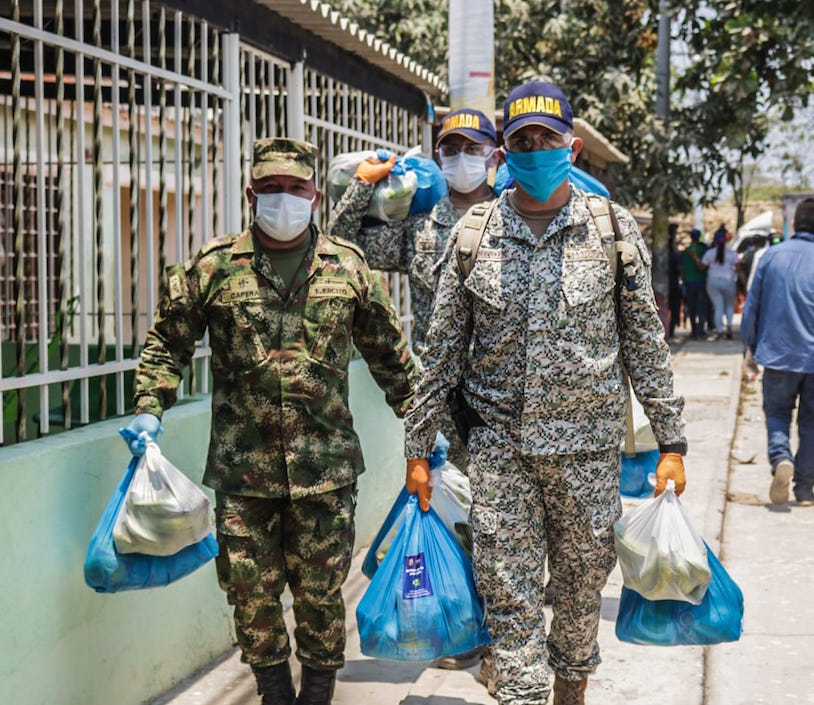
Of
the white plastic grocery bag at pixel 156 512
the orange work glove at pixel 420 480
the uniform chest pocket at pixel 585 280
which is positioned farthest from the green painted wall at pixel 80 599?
the uniform chest pocket at pixel 585 280

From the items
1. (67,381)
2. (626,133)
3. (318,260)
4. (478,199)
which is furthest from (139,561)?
(626,133)

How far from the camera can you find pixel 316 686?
12.9ft

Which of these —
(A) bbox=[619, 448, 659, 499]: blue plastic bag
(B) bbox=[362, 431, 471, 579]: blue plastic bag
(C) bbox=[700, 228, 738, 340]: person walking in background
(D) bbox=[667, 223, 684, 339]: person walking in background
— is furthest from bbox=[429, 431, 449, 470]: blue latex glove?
(D) bbox=[667, 223, 684, 339]: person walking in background

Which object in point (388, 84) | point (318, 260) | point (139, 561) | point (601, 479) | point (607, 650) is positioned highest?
point (388, 84)

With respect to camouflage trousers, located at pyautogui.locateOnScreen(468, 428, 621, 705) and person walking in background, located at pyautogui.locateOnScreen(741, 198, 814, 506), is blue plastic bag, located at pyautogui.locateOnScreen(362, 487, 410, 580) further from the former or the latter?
person walking in background, located at pyautogui.locateOnScreen(741, 198, 814, 506)

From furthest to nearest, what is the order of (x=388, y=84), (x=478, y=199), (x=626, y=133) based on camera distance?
1. (x=626, y=133)
2. (x=388, y=84)
3. (x=478, y=199)

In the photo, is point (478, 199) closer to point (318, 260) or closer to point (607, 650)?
point (318, 260)

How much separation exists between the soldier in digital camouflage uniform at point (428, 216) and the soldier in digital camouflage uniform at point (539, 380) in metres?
1.14

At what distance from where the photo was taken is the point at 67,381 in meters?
3.88

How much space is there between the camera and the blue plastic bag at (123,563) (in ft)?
11.0

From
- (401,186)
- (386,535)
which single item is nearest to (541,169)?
(386,535)

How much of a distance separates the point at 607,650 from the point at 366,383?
210 cm

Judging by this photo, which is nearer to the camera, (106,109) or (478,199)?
(478,199)

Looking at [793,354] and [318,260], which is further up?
[318,260]
